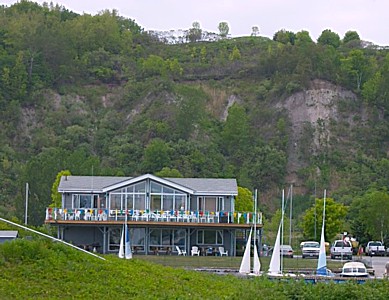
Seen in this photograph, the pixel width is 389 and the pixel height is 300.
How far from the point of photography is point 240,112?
109m

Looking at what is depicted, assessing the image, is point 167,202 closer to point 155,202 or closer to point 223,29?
point 155,202

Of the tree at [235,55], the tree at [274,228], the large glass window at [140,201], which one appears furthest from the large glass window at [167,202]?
the tree at [235,55]

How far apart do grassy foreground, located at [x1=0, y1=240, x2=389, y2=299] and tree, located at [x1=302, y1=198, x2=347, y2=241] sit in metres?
39.6

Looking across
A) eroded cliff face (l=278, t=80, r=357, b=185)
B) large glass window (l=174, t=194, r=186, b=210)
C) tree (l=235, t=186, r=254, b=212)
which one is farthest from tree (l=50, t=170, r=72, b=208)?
eroded cliff face (l=278, t=80, r=357, b=185)

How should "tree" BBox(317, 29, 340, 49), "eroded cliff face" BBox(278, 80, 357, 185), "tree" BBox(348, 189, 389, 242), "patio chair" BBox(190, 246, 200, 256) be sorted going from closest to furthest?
1. "patio chair" BBox(190, 246, 200, 256)
2. "tree" BBox(348, 189, 389, 242)
3. "eroded cliff face" BBox(278, 80, 357, 185)
4. "tree" BBox(317, 29, 340, 49)

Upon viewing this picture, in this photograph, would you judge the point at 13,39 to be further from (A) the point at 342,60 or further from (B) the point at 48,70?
(A) the point at 342,60

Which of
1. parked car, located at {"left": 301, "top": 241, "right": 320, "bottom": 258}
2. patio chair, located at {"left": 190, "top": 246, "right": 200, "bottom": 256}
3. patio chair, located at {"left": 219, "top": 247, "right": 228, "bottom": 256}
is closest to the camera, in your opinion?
patio chair, located at {"left": 190, "top": 246, "right": 200, "bottom": 256}

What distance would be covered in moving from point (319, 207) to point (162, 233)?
1545cm

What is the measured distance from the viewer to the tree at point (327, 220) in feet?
220

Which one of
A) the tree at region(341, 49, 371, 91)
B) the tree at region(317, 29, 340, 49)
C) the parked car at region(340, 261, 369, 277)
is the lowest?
the parked car at region(340, 261, 369, 277)

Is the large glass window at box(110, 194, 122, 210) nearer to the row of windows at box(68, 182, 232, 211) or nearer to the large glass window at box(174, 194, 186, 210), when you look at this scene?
the row of windows at box(68, 182, 232, 211)

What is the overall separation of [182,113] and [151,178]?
1956 inches

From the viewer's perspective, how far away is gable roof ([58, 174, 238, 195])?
5819cm

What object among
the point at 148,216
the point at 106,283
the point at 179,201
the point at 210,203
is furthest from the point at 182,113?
the point at 106,283
